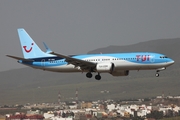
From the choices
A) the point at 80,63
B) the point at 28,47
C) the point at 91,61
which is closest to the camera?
the point at 80,63

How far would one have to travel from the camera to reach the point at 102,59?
7175 centimetres

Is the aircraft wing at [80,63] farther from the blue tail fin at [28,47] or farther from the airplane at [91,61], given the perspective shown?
the blue tail fin at [28,47]

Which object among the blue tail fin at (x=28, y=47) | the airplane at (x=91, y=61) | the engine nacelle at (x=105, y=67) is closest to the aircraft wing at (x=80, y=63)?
the airplane at (x=91, y=61)

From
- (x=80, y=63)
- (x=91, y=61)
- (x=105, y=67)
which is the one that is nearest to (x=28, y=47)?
(x=80, y=63)

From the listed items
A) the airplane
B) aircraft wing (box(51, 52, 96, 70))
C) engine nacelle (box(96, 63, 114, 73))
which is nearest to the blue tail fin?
the airplane

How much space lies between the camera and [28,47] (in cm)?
7938

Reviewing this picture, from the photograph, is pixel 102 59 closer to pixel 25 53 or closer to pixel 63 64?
pixel 63 64

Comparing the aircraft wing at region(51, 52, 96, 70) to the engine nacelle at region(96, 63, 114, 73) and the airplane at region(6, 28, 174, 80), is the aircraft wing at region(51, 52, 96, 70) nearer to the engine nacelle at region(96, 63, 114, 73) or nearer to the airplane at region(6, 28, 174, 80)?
the airplane at region(6, 28, 174, 80)

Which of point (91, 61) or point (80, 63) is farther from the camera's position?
point (91, 61)

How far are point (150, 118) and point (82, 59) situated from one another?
60.1 meters

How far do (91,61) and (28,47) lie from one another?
1231cm

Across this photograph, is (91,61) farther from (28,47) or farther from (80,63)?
(28,47)

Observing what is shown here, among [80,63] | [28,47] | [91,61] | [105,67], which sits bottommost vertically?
[105,67]

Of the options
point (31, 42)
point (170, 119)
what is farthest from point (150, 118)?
point (31, 42)
